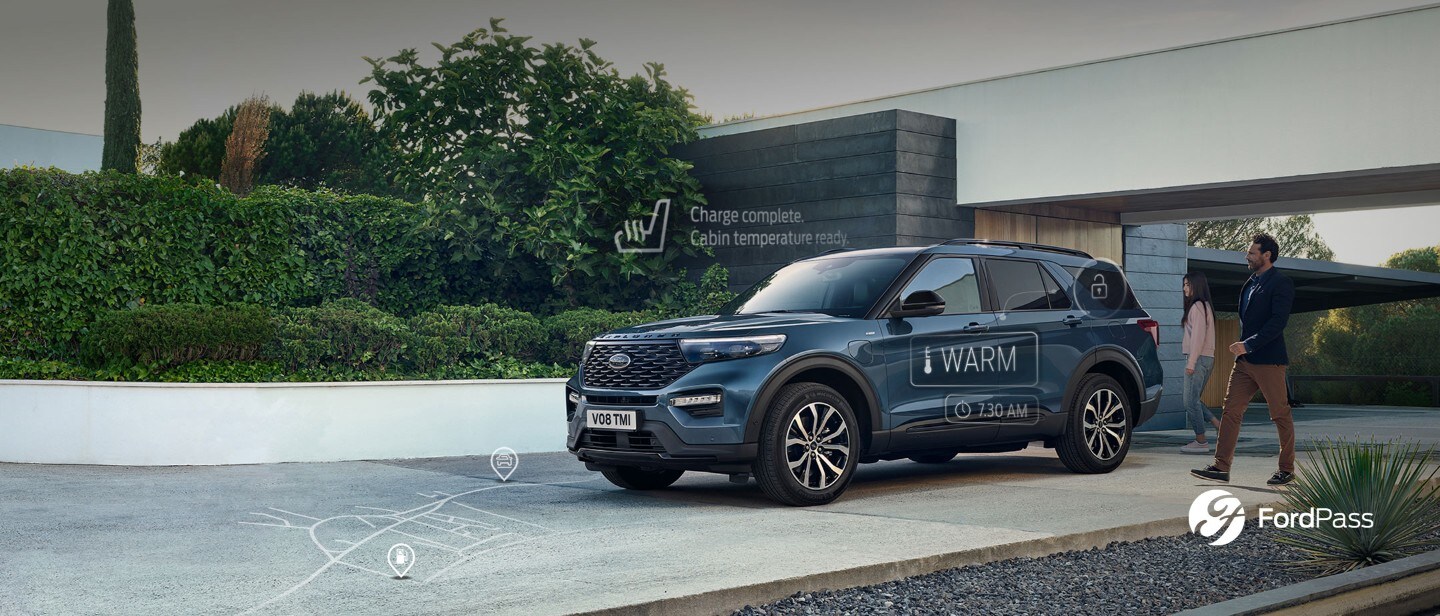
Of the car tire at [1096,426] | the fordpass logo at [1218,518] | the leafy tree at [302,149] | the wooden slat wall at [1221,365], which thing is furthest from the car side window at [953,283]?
the leafy tree at [302,149]

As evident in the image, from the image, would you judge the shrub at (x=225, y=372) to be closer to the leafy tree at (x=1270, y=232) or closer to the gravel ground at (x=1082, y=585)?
the gravel ground at (x=1082, y=585)

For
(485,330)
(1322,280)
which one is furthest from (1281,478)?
(1322,280)

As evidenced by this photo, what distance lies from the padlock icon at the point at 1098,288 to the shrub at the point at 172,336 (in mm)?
8209

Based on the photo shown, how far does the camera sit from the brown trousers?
365 inches

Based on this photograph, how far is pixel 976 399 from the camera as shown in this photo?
30.8 feet

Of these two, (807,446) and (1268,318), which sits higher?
(1268,318)

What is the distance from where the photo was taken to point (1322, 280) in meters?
26.3

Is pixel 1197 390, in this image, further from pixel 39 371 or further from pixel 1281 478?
pixel 39 371

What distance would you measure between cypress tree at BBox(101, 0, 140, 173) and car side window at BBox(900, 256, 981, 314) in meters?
19.6

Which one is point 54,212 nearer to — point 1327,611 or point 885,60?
point 1327,611

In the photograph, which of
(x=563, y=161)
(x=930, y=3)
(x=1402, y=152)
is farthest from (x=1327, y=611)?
(x=930, y=3)

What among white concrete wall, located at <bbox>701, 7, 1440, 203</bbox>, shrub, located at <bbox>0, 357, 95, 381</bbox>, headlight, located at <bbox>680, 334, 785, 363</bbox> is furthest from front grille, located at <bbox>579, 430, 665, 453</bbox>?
white concrete wall, located at <bbox>701, 7, 1440, 203</bbox>

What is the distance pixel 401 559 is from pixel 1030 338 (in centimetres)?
557

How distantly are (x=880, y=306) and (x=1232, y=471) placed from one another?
13.0ft
